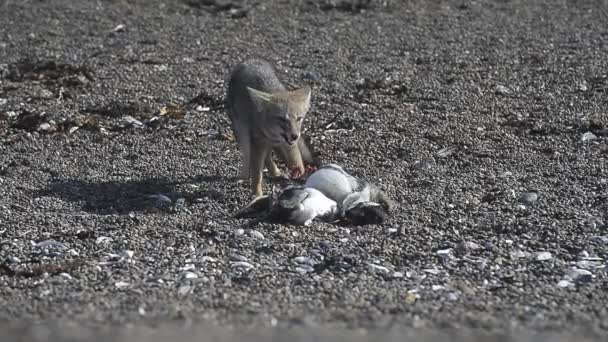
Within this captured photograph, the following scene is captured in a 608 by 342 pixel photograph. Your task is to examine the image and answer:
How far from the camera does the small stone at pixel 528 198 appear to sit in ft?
28.5

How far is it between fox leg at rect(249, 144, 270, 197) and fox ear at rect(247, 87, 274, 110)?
1.15 feet

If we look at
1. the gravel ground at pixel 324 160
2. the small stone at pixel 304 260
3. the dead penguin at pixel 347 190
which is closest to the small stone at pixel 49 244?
the gravel ground at pixel 324 160

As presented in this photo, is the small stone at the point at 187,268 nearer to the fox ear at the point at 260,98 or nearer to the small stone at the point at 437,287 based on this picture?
the small stone at the point at 437,287

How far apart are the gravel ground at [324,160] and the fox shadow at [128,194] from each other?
0.02 m

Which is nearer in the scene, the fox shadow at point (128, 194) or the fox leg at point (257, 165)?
the fox shadow at point (128, 194)

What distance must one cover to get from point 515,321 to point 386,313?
714 mm

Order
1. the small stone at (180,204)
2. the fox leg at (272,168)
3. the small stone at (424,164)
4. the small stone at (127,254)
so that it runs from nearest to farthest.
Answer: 1. the small stone at (127,254)
2. the small stone at (180,204)
3. the small stone at (424,164)
4. the fox leg at (272,168)

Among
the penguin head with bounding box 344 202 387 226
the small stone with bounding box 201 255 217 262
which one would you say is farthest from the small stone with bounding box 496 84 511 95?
the small stone with bounding box 201 255 217 262

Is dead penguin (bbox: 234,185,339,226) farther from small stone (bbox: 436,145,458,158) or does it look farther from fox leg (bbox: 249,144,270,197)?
small stone (bbox: 436,145,458,158)

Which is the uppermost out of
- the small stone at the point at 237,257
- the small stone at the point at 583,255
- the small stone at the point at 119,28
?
the small stone at the point at 583,255

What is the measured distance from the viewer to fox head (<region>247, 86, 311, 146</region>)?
9.09 metres

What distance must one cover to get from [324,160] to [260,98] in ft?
3.36

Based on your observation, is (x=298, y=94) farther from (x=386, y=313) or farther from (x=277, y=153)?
(x=386, y=313)

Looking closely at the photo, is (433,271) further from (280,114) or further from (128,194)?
(128,194)
